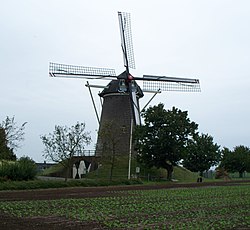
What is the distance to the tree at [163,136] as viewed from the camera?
175 ft

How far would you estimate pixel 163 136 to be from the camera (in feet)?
175

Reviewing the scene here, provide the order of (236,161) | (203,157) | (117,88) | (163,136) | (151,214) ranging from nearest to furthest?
(151,214) < (163,136) < (117,88) < (203,157) < (236,161)

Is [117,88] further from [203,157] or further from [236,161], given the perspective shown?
[236,161]

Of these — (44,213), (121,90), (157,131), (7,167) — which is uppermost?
(121,90)

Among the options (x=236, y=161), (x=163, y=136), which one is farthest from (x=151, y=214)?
(x=236, y=161)

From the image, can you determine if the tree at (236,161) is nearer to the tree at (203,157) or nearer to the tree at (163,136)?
the tree at (203,157)

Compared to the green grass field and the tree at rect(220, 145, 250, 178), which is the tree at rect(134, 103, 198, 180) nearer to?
the tree at rect(220, 145, 250, 178)

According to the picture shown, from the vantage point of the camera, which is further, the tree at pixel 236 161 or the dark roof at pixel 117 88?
the tree at pixel 236 161

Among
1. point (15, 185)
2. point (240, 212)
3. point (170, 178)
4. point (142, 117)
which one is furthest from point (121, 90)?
point (240, 212)

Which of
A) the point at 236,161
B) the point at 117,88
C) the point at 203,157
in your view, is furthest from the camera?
the point at 236,161

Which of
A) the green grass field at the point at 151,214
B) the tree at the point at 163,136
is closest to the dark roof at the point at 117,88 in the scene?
the tree at the point at 163,136

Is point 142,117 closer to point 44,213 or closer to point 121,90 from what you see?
point 121,90

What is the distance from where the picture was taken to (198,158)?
72.1 m

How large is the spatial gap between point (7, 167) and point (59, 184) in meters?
5.46
